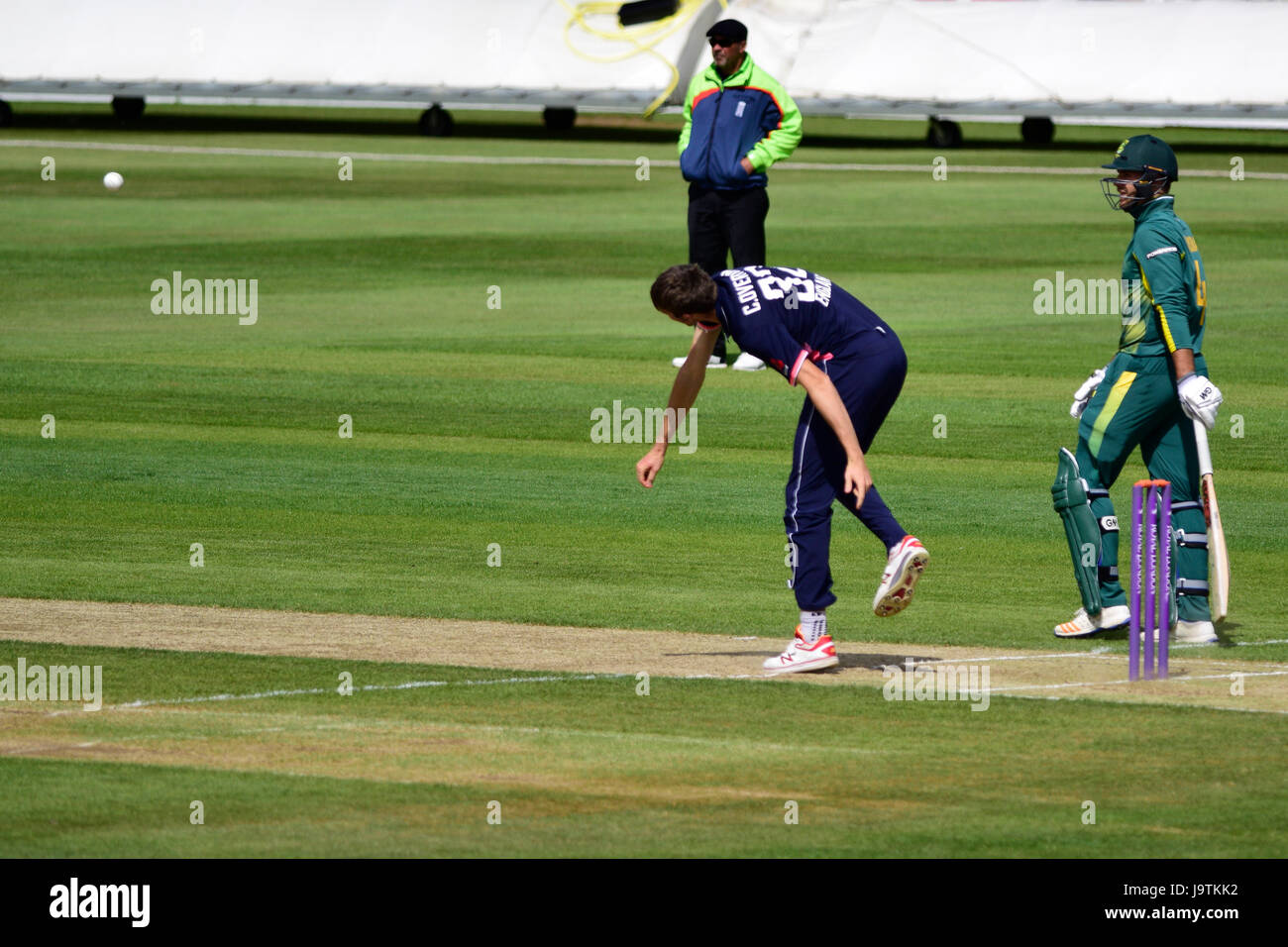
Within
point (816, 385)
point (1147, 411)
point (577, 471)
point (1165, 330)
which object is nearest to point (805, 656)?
point (816, 385)

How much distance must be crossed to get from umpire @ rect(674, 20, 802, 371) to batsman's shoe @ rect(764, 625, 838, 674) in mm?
8580

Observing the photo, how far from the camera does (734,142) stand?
17812mm

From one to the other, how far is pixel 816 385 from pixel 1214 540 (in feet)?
8.12

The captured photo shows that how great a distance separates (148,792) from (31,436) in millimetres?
9708

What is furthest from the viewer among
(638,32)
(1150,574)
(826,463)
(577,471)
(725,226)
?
(638,32)

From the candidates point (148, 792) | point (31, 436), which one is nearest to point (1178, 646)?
point (148, 792)

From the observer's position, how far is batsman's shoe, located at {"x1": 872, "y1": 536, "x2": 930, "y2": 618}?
9.00 m

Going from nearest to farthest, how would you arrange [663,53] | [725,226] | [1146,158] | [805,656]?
[805,656]
[1146,158]
[725,226]
[663,53]

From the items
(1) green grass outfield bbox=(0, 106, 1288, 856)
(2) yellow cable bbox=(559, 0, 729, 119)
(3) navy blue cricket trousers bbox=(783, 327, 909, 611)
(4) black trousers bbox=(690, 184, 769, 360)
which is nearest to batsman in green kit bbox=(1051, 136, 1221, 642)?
(1) green grass outfield bbox=(0, 106, 1288, 856)

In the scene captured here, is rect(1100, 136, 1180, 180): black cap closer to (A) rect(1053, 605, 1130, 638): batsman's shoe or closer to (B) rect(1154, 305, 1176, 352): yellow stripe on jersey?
(B) rect(1154, 305, 1176, 352): yellow stripe on jersey

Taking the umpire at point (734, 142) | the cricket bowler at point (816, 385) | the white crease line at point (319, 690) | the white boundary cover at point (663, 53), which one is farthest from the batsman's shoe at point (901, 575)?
the white boundary cover at point (663, 53)

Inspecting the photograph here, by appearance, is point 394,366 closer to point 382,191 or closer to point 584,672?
point 584,672

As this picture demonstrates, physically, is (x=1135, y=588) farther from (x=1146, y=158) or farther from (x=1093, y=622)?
(x=1146, y=158)

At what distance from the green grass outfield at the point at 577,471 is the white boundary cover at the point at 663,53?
21.1 ft
